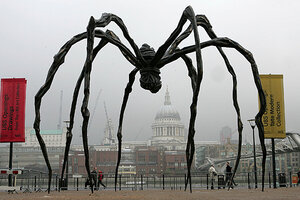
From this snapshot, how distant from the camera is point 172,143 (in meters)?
133

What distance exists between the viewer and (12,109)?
1430cm

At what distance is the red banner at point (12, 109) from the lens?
14.1 metres

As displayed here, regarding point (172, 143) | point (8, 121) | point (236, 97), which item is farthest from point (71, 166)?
point (236, 97)

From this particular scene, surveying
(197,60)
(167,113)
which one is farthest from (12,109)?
(167,113)

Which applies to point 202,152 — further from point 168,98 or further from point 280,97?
point 280,97

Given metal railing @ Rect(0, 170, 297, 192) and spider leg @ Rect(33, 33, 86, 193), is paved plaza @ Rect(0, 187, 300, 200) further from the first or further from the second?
metal railing @ Rect(0, 170, 297, 192)

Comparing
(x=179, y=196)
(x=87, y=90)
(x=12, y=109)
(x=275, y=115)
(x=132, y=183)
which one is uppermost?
(x=12, y=109)

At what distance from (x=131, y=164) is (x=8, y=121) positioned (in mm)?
85590

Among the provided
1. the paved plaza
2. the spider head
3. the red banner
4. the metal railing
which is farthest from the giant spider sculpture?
the red banner

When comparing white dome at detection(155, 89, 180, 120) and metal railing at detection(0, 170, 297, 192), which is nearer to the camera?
metal railing at detection(0, 170, 297, 192)

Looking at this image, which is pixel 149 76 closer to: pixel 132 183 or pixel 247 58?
pixel 247 58

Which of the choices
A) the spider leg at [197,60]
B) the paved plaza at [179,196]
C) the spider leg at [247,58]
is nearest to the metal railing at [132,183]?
the paved plaza at [179,196]

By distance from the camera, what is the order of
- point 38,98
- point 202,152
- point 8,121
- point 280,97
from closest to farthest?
point 38,98, point 8,121, point 280,97, point 202,152

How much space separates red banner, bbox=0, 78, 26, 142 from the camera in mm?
14133
